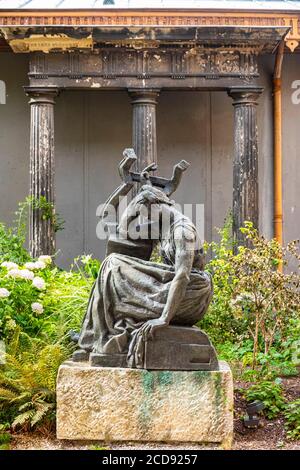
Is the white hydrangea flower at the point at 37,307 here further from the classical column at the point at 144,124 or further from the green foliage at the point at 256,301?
the classical column at the point at 144,124

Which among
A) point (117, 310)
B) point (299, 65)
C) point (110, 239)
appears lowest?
point (117, 310)

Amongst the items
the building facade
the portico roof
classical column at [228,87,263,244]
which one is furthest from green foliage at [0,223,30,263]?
the portico roof

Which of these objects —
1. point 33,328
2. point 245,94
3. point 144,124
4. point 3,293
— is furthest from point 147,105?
point 3,293

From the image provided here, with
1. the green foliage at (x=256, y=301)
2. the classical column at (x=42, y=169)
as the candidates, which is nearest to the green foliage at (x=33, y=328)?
the classical column at (x=42, y=169)

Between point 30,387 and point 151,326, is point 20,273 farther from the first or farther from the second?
point 151,326

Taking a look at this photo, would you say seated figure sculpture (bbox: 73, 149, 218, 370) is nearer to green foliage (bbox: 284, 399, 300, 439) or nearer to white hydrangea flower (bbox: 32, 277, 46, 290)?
green foliage (bbox: 284, 399, 300, 439)

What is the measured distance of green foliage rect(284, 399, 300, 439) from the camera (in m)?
6.56

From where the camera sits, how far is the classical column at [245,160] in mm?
13055

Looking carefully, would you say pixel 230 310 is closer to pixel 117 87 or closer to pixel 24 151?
pixel 117 87

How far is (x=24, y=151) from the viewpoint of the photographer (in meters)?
15.2
